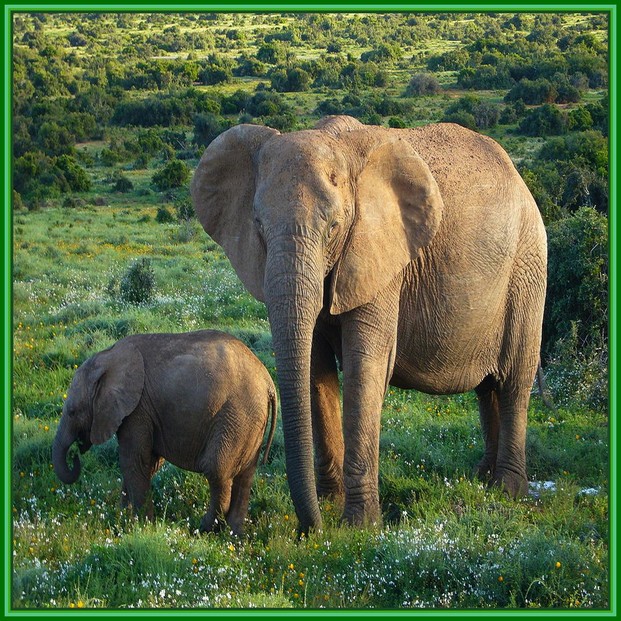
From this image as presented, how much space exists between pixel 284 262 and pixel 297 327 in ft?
1.24

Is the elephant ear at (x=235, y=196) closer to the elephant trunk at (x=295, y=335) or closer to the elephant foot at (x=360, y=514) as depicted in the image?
the elephant trunk at (x=295, y=335)

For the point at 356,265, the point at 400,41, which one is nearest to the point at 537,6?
the point at 356,265

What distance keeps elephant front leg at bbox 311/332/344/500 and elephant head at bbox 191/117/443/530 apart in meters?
0.99

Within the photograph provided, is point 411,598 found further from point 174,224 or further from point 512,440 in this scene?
point 174,224

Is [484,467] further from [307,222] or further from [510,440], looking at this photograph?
[307,222]

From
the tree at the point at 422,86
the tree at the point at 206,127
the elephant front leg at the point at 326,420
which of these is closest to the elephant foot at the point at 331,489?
the elephant front leg at the point at 326,420

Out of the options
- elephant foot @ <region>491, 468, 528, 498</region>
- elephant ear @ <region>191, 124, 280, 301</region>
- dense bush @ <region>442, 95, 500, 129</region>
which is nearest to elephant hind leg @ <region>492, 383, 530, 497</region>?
elephant foot @ <region>491, 468, 528, 498</region>

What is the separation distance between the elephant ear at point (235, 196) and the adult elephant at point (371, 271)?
0.4 inches

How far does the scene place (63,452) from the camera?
729 cm

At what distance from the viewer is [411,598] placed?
19.7ft

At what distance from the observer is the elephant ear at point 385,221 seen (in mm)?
6312

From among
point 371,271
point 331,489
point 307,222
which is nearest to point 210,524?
point 331,489

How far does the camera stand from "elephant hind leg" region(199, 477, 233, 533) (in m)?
7.00

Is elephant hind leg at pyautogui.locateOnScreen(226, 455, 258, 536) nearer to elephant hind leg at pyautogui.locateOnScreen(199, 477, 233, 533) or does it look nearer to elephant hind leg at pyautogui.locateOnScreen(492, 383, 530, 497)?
elephant hind leg at pyautogui.locateOnScreen(199, 477, 233, 533)
